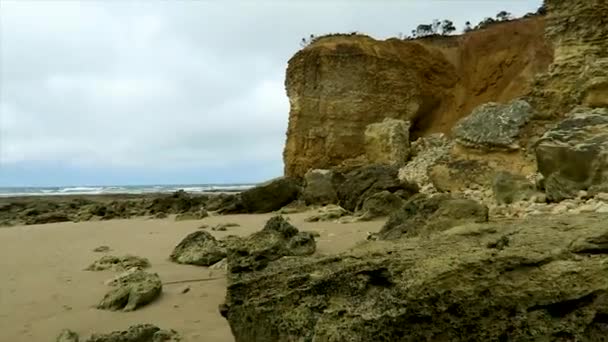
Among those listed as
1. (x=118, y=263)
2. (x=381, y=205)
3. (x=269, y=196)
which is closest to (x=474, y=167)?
(x=381, y=205)

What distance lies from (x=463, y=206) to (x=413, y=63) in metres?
20.2

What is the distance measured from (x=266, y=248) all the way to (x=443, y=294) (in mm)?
2582

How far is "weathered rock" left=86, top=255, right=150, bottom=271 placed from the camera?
5.95 metres

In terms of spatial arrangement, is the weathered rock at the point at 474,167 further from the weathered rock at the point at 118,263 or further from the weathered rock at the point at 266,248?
the weathered rock at the point at 118,263

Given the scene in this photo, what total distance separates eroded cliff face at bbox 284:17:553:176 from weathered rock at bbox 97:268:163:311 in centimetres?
1746

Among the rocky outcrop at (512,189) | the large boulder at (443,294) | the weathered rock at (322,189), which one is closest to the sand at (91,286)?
the large boulder at (443,294)

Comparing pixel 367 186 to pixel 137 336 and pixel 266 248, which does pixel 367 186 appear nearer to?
pixel 266 248

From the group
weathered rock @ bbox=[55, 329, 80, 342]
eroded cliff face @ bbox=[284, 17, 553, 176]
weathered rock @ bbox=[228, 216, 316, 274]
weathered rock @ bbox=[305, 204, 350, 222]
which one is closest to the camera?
weathered rock @ bbox=[55, 329, 80, 342]

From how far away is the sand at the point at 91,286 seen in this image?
4000 mm

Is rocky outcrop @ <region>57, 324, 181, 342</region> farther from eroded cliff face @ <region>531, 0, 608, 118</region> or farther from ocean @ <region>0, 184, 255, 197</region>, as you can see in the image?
ocean @ <region>0, 184, 255, 197</region>

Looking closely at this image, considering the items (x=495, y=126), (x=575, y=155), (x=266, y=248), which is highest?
(x=495, y=126)

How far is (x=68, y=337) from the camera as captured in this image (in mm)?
3684

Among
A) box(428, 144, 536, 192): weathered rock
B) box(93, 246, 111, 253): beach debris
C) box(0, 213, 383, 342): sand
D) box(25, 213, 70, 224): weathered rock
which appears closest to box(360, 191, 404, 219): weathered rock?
box(0, 213, 383, 342): sand

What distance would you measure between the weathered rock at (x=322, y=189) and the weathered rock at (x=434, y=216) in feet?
19.6
